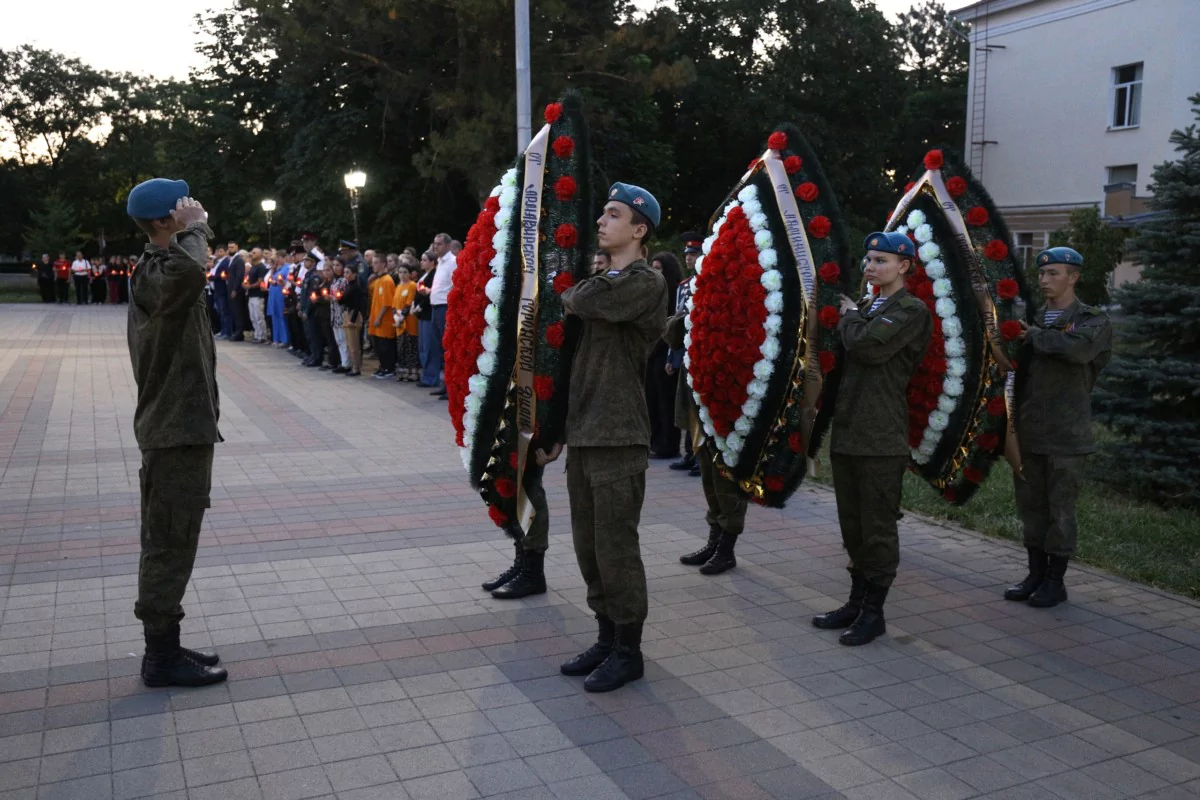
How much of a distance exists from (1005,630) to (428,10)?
78.5 ft

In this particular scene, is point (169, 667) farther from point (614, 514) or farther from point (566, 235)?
point (566, 235)

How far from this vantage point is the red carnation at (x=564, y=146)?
544cm

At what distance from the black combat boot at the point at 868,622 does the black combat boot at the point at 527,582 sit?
67.6 inches

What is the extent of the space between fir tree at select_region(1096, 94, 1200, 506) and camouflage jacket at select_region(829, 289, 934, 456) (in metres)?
4.04

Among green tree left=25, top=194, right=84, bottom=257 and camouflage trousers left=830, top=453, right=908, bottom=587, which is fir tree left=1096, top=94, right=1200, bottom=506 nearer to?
camouflage trousers left=830, top=453, right=908, bottom=587

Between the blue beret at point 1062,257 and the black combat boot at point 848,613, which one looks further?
the blue beret at point 1062,257

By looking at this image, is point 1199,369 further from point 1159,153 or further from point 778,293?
point 1159,153

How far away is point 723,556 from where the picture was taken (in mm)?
6863

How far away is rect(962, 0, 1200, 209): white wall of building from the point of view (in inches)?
1284

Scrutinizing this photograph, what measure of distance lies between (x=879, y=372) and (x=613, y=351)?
1.51 metres

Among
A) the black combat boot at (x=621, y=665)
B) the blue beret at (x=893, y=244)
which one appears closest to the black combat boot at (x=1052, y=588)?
the blue beret at (x=893, y=244)

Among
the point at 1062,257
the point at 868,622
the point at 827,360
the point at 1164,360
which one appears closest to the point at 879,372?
the point at 827,360

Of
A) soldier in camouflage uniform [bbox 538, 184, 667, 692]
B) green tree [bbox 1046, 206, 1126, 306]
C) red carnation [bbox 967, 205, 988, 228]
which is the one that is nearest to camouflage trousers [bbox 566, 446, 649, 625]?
soldier in camouflage uniform [bbox 538, 184, 667, 692]

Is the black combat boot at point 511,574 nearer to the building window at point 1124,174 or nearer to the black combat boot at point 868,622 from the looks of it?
the black combat boot at point 868,622
